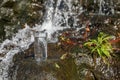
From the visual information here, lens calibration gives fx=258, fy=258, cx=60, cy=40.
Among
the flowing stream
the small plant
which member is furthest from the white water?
the small plant

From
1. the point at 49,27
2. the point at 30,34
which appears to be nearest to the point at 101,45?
the point at 49,27

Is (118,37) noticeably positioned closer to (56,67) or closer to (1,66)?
(56,67)

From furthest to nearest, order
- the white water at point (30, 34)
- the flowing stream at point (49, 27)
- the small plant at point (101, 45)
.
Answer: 1. the flowing stream at point (49, 27)
2. the white water at point (30, 34)
3. the small plant at point (101, 45)

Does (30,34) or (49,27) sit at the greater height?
(49,27)

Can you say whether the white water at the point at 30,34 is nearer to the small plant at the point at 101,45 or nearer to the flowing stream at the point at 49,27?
the flowing stream at the point at 49,27

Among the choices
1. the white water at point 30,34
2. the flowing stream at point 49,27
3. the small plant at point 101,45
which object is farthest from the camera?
the flowing stream at point 49,27

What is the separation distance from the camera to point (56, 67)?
665 cm

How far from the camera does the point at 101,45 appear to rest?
7.57 metres

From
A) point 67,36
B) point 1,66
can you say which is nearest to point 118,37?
point 67,36

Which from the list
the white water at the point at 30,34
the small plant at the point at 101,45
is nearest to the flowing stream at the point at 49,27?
the white water at the point at 30,34

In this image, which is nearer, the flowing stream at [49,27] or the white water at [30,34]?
the white water at [30,34]

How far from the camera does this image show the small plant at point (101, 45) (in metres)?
7.30

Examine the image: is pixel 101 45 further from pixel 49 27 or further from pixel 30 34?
pixel 30 34

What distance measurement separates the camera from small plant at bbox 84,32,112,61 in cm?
730
